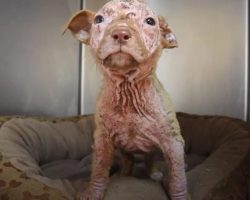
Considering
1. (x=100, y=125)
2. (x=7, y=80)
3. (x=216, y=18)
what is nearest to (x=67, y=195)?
(x=100, y=125)

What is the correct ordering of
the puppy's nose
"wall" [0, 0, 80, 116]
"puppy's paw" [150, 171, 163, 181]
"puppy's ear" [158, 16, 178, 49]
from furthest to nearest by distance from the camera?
1. "wall" [0, 0, 80, 116]
2. "puppy's paw" [150, 171, 163, 181]
3. "puppy's ear" [158, 16, 178, 49]
4. the puppy's nose

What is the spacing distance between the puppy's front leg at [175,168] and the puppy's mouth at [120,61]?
0.23 metres

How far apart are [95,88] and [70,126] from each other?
1.05 feet

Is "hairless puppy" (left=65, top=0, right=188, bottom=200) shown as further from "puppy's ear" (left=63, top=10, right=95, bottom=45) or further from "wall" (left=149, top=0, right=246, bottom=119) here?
"wall" (left=149, top=0, right=246, bottom=119)

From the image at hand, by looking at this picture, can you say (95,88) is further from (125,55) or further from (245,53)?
(125,55)

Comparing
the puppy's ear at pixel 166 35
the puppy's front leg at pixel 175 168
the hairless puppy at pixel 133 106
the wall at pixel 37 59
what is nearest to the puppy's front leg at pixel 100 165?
the hairless puppy at pixel 133 106

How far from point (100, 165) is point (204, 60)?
2.89 ft

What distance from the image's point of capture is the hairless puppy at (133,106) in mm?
901

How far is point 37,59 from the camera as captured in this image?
1.71 meters

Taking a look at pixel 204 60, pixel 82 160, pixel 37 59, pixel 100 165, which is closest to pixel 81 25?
pixel 100 165

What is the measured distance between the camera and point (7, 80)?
1.62 metres

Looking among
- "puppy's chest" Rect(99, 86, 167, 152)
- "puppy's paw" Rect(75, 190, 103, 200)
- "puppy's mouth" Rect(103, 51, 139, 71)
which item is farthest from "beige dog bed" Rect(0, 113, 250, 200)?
"puppy's mouth" Rect(103, 51, 139, 71)

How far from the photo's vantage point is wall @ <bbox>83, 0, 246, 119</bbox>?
1.66 m

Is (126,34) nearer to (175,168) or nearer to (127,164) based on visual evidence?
(175,168)
